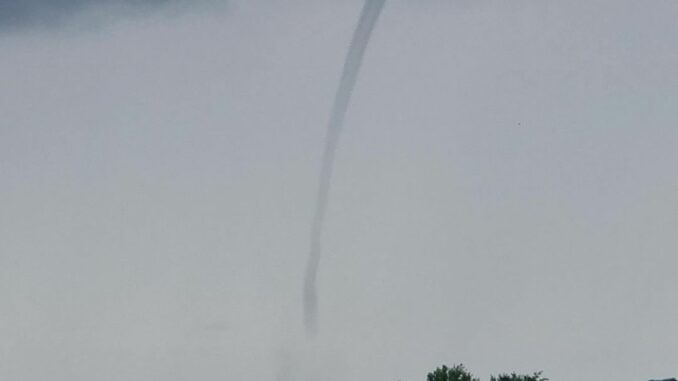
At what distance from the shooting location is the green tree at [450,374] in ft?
326

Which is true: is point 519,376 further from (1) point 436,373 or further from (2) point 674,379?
(2) point 674,379

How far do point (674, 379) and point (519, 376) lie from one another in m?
35.9

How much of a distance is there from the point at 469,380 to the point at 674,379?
3673cm

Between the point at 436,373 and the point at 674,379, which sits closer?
→ the point at 436,373

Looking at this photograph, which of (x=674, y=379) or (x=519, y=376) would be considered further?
(x=674, y=379)

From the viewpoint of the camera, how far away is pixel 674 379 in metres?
126

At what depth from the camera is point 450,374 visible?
99438 millimetres

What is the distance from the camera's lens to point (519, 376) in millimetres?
97312

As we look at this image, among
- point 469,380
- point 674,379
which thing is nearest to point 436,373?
point 469,380

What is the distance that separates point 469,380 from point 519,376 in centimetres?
440

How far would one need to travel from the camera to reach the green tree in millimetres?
99250

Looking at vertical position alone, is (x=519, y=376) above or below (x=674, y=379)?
below

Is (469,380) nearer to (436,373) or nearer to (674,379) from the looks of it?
(436,373)

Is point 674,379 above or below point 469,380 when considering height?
above
